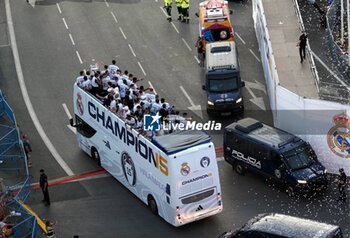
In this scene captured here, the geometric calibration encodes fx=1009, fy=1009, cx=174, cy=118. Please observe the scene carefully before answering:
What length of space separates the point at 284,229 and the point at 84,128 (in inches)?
522

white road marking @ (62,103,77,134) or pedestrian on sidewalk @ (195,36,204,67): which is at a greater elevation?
pedestrian on sidewalk @ (195,36,204,67)

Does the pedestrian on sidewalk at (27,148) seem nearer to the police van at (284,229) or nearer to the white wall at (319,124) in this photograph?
the white wall at (319,124)

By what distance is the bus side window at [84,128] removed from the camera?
44.3 m

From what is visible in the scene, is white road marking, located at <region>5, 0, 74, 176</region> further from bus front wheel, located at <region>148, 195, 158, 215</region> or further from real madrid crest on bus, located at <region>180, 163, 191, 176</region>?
real madrid crest on bus, located at <region>180, 163, 191, 176</region>

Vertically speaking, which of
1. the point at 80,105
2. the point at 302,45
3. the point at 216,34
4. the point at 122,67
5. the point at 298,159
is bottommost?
the point at 122,67

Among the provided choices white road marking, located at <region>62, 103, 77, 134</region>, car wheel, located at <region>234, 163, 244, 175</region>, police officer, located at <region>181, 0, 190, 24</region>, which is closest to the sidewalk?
car wheel, located at <region>234, 163, 244, 175</region>

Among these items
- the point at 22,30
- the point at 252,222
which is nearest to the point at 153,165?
the point at 252,222

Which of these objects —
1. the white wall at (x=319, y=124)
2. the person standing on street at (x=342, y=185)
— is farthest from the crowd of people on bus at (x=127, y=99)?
the person standing on street at (x=342, y=185)

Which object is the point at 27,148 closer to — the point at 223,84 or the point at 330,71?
the point at 223,84

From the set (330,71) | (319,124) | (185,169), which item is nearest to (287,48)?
(330,71)

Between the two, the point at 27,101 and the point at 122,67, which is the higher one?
the point at 122,67

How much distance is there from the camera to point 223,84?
4756 centimetres

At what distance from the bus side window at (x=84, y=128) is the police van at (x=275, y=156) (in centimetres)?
593

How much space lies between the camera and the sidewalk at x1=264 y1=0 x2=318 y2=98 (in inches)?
1758
